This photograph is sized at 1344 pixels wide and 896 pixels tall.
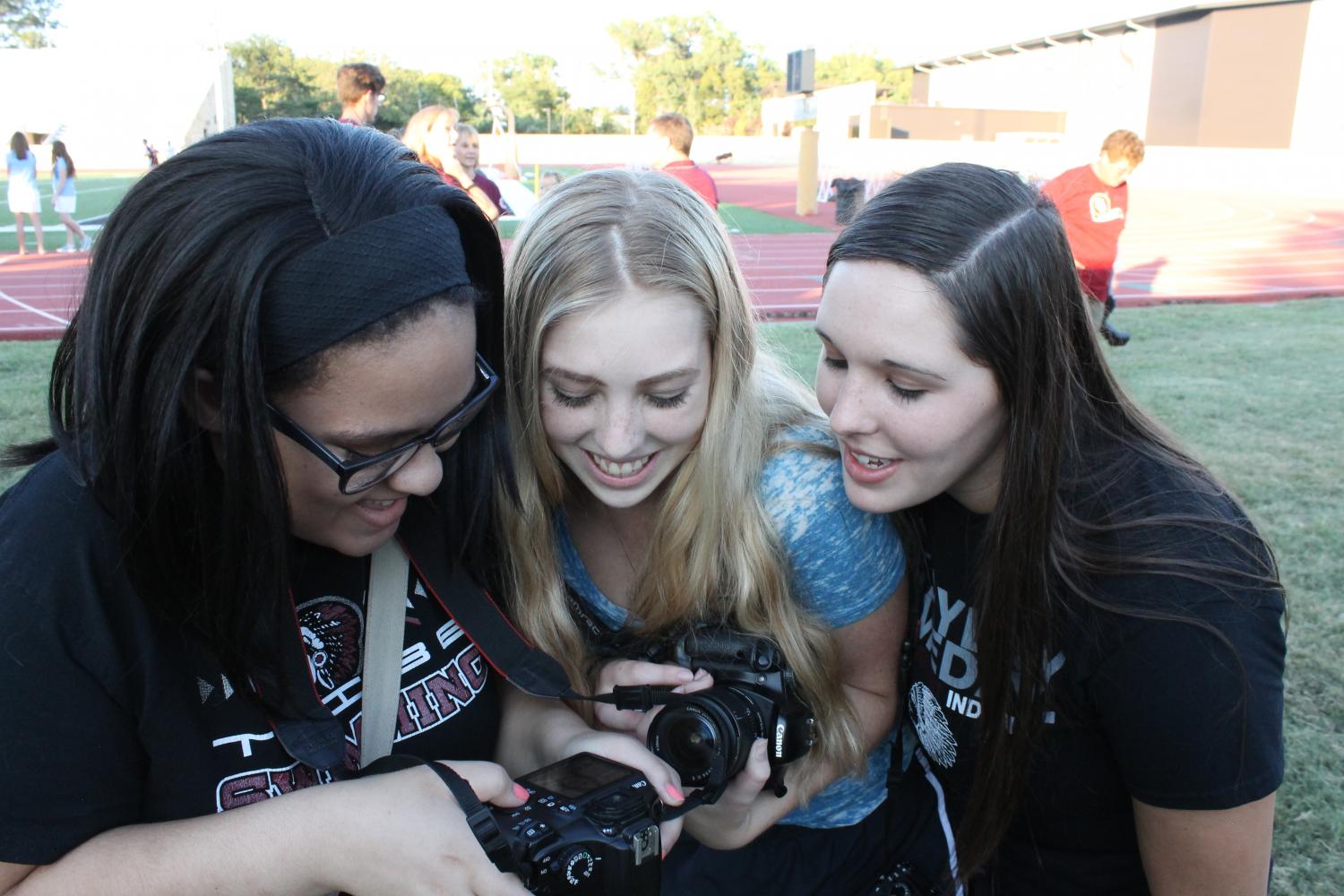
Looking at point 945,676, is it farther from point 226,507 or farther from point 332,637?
point 226,507

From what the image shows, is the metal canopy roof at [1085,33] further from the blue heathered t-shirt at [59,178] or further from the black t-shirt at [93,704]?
the black t-shirt at [93,704]

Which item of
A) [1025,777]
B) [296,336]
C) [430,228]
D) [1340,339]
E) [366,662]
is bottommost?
[1340,339]

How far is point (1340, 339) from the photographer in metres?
8.32

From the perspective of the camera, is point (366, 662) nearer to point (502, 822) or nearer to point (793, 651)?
point (502, 822)

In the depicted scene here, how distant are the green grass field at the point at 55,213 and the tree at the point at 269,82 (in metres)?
9.91

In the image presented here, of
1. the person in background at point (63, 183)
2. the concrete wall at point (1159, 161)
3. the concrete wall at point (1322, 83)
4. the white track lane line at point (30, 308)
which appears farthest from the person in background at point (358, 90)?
the concrete wall at point (1322, 83)

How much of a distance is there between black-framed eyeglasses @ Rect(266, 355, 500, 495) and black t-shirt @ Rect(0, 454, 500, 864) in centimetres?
22

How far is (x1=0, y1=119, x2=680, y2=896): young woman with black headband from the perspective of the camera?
3.69 ft

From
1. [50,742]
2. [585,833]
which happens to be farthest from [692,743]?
[50,742]

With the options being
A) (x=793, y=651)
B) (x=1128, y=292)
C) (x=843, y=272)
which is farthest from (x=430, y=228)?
(x=1128, y=292)

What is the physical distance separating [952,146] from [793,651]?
93.6ft

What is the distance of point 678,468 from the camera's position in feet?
6.27

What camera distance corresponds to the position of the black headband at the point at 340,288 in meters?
1.16

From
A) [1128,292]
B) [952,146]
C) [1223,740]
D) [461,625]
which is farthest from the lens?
[952,146]
